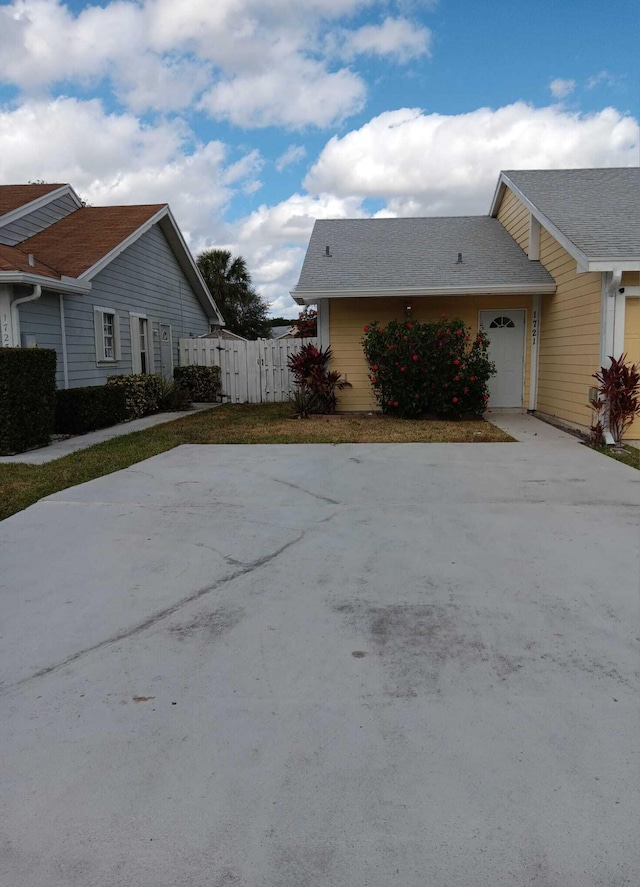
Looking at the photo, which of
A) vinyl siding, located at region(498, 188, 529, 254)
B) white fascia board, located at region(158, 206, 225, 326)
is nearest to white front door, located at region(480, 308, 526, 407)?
vinyl siding, located at region(498, 188, 529, 254)

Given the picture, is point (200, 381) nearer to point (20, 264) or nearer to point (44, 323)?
point (44, 323)

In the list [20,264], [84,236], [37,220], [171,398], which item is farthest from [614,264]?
[37,220]

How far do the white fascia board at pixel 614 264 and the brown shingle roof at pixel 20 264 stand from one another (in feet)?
27.9

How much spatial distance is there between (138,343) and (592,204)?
34.6 feet

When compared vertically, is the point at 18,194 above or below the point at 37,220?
above

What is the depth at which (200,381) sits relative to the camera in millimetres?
18141

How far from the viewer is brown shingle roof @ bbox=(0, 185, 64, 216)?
13812 mm

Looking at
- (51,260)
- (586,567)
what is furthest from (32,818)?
(51,260)

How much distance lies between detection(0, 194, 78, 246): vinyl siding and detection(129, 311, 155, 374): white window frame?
273cm

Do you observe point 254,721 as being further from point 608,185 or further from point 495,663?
point 608,185

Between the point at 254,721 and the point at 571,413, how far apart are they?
9.90m

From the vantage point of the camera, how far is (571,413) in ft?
37.1

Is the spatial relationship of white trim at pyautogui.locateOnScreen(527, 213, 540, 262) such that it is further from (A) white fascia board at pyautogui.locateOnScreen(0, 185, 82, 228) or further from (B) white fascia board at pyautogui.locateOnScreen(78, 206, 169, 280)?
(A) white fascia board at pyautogui.locateOnScreen(0, 185, 82, 228)

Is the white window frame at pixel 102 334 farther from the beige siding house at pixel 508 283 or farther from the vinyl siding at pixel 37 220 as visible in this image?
the beige siding house at pixel 508 283
